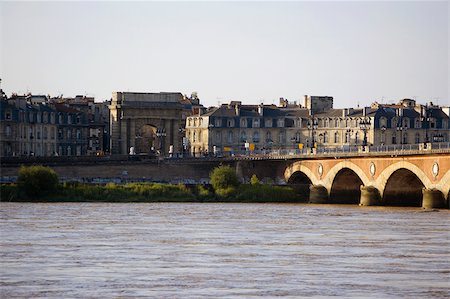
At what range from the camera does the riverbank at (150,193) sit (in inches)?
4221

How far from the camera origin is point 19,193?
10662 centimetres

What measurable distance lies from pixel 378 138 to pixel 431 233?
84547 millimetres

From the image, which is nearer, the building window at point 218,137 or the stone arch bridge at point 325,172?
the stone arch bridge at point 325,172

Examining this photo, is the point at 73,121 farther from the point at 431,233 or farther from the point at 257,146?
the point at 431,233

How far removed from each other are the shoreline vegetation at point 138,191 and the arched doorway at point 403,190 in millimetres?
13730

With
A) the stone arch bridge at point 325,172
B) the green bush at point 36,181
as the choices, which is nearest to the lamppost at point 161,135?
the stone arch bridge at point 325,172

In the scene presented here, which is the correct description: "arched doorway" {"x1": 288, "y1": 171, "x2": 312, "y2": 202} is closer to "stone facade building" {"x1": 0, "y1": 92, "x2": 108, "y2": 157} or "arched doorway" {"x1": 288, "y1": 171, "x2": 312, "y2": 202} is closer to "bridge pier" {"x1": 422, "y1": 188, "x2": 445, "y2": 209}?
"bridge pier" {"x1": 422, "y1": 188, "x2": 445, "y2": 209}

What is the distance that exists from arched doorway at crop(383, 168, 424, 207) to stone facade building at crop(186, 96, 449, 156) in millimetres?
50232

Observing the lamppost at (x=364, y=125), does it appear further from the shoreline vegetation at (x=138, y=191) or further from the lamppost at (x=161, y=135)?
the shoreline vegetation at (x=138, y=191)

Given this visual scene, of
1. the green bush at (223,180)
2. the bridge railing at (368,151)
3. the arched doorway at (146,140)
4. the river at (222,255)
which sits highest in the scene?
the arched doorway at (146,140)

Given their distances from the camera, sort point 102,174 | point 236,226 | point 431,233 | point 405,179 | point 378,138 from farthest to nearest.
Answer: point 378,138 → point 102,174 → point 405,179 → point 236,226 → point 431,233

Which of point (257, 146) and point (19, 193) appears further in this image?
point (257, 146)

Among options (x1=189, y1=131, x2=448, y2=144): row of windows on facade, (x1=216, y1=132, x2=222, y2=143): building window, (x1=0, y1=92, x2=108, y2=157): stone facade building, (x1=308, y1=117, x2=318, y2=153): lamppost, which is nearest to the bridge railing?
(x1=308, y1=117, x2=318, y2=153): lamppost

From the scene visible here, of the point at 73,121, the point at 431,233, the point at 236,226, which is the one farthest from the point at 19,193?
the point at 73,121
